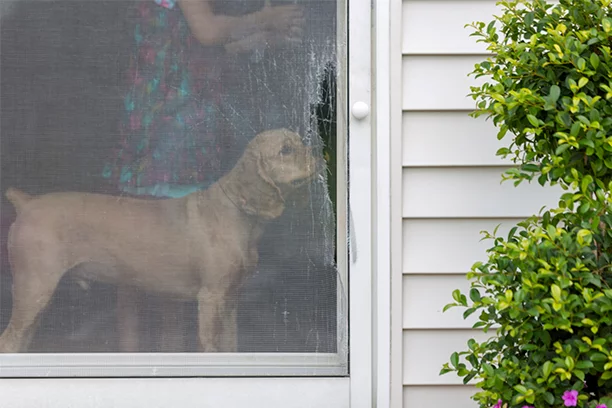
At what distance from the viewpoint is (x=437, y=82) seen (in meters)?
2.32

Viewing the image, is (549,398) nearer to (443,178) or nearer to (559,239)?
(559,239)

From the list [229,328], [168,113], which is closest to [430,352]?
[229,328]

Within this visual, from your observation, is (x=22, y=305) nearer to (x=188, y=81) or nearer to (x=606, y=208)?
(x=188, y=81)

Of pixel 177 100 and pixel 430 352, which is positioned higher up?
pixel 177 100

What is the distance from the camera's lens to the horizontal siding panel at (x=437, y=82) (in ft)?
7.59

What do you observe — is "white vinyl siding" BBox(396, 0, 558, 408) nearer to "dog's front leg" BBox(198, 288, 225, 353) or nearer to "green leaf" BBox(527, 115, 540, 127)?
"green leaf" BBox(527, 115, 540, 127)

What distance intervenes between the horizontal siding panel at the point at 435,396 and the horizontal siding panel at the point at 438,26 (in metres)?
1.06

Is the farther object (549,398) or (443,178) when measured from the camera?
(443,178)

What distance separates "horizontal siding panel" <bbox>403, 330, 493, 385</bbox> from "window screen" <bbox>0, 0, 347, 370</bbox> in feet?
0.75

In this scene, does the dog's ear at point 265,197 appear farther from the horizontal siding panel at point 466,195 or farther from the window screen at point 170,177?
the horizontal siding panel at point 466,195

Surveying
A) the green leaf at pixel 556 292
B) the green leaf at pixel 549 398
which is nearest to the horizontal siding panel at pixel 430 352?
the green leaf at pixel 549 398

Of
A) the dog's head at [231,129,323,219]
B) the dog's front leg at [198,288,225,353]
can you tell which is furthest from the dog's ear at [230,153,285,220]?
the dog's front leg at [198,288,225,353]

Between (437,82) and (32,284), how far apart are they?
1.43 meters

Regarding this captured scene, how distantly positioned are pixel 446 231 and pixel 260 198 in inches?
23.6
